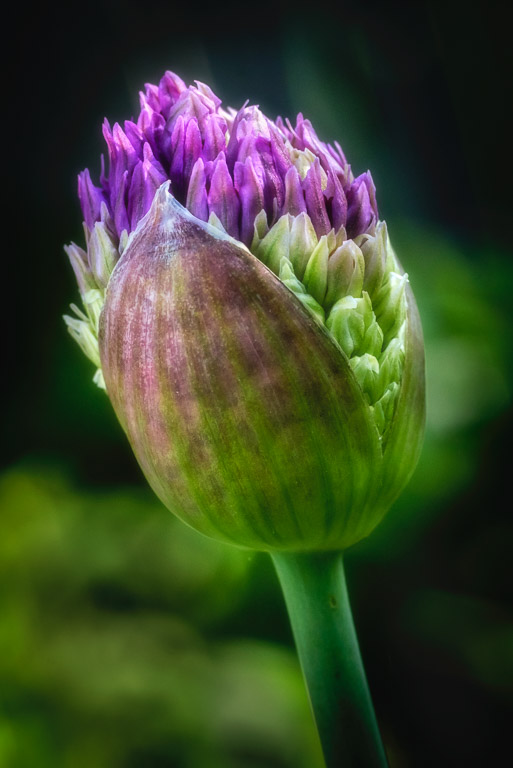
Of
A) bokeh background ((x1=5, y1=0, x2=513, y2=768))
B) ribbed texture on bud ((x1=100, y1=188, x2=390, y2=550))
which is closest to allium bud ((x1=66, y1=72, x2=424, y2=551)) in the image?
ribbed texture on bud ((x1=100, y1=188, x2=390, y2=550))

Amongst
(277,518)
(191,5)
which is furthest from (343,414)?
(191,5)

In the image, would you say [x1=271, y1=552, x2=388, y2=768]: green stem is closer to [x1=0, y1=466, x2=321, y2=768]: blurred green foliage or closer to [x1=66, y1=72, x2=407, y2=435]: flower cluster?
[x1=66, y1=72, x2=407, y2=435]: flower cluster

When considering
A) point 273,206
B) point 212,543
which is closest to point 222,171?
point 273,206

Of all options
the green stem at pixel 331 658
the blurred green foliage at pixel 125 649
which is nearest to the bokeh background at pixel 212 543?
the blurred green foliage at pixel 125 649

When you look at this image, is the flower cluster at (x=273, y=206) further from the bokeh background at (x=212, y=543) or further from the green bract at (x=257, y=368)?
the bokeh background at (x=212, y=543)

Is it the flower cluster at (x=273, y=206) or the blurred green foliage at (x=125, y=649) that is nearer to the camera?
the flower cluster at (x=273, y=206)

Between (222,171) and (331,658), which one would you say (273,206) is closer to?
(222,171)

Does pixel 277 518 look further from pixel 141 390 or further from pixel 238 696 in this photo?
pixel 238 696
